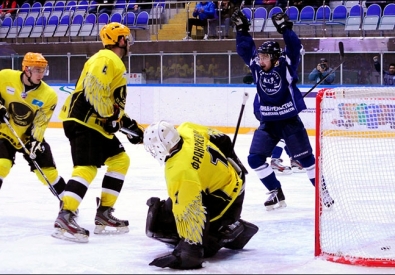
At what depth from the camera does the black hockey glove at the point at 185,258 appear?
3098mm

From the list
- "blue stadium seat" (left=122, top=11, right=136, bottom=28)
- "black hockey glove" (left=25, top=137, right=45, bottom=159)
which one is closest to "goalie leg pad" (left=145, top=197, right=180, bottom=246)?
"black hockey glove" (left=25, top=137, right=45, bottom=159)

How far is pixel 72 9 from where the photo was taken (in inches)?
531

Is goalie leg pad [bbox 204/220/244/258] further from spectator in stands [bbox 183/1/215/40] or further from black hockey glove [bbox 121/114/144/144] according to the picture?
spectator in stands [bbox 183/1/215/40]

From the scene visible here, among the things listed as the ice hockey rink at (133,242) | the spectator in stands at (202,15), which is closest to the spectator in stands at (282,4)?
the spectator in stands at (202,15)

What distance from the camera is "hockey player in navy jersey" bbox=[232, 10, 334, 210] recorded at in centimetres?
484

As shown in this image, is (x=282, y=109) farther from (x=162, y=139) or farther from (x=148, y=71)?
(x=148, y=71)

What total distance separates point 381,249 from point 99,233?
1.48 m

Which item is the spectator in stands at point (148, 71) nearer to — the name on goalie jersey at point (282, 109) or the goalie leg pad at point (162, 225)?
the name on goalie jersey at point (282, 109)

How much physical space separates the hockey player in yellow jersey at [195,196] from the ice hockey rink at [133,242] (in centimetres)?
9

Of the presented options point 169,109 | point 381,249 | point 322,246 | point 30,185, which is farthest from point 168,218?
point 169,109

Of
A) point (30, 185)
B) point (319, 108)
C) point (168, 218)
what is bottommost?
point (30, 185)

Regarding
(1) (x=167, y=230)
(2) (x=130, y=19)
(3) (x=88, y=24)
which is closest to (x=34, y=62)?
(1) (x=167, y=230)

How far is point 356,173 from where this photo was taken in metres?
→ 4.74

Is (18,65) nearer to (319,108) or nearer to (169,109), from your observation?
(169,109)
